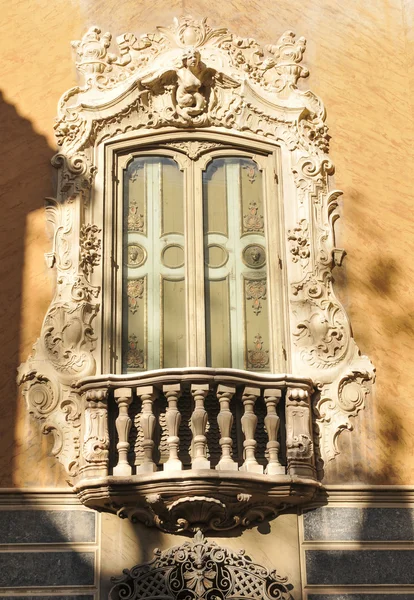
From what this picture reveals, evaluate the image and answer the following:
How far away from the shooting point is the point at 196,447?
11.6 meters

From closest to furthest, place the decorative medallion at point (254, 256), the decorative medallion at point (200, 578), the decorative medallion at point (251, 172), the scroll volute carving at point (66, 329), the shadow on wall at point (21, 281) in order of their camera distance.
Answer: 1. the decorative medallion at point (200, 578)
2. the shadow on wall at point (21, 281)
3. the scroll volute carving at point (66, 329)
4. the decorative medallion at point (254, 256)
5. the decorative medallion at point (251, 172)

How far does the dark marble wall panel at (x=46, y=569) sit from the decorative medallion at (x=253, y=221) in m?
3.96

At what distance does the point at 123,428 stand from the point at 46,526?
3.90 ft

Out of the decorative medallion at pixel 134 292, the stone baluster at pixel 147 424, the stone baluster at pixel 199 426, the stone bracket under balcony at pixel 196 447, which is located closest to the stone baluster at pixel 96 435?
the stone bracket under balcony at pixel 196 447

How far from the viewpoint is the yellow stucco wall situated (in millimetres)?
12234

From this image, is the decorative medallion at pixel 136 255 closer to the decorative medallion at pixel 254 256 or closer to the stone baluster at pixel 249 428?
the decorative medallion at pixel 254 256

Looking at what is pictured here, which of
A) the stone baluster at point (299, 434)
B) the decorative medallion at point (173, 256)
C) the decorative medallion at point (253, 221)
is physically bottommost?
the stone baluster at point (299, 434)

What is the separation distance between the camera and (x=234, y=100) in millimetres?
13539

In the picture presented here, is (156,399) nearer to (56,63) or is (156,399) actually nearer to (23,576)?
(23,576)

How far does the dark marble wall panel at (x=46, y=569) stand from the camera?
11.4 meters

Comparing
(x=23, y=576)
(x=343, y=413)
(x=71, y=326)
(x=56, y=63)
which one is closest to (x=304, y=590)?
(x=343, y=413)

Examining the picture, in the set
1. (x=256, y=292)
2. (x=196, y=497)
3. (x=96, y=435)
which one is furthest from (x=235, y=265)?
(x=196, y=497)

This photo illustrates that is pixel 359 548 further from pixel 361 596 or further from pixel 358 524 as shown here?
pixel 361 596

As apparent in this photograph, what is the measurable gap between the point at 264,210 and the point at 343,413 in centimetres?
248
